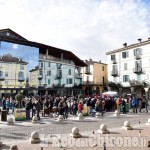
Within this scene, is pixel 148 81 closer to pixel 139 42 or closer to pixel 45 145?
pixel 139 42

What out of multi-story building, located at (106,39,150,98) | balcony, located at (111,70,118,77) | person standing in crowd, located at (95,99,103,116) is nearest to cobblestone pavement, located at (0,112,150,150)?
person standing in crowd, located at (95,99,103,116)

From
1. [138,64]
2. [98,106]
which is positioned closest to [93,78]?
[138,64]

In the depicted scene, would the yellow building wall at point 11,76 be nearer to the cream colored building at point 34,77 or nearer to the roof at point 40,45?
the cream colored building at point 34,77

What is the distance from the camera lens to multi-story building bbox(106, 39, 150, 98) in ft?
189

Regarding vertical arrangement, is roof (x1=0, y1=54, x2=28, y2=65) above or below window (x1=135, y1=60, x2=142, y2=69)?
below

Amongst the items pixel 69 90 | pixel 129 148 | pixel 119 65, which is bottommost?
pixel 129 148

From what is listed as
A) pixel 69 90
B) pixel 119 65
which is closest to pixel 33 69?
pixel 69 90

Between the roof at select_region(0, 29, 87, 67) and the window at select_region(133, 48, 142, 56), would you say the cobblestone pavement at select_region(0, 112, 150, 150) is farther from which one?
the window at select_region(133, 48, 142, 56)

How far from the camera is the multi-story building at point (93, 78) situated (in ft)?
242

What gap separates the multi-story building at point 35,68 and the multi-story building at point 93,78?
10.5m

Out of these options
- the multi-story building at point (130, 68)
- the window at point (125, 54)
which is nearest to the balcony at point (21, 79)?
the multi-story building at point (130, 68)

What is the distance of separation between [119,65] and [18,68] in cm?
2455

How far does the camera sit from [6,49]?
45094 millimetres

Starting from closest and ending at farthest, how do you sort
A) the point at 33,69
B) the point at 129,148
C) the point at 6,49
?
1. the point at 129,148
2. the point at 6,49
3. the point at 33,69
